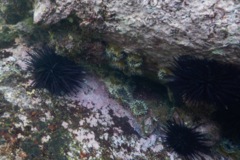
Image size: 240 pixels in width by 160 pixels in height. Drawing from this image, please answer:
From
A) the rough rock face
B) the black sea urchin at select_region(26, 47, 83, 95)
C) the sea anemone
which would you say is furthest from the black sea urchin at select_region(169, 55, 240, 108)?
the black sea urchin at select_region(26, 47, 83, 95)

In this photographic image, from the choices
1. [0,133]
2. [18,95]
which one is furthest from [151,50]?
[0,133]

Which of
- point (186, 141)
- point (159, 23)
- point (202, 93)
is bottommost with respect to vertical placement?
point (186, 141)

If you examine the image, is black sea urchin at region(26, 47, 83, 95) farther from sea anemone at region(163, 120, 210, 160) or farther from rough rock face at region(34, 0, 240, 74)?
sea anemone at region(163, 120, 210, 160)

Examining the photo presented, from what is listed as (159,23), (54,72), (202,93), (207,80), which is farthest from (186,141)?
(54,72)

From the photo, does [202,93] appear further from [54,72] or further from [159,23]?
[54,72]

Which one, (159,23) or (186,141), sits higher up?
(159,23)

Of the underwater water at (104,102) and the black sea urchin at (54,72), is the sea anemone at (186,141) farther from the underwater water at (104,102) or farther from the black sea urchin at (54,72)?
the black sea urchin at (54,72)
